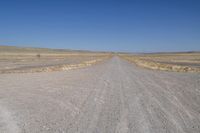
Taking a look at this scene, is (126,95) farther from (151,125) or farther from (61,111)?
(151,125)

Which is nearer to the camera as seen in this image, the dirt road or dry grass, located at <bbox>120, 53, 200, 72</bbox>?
the dirt road

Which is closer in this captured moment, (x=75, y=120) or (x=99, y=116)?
(x=75, y=120)

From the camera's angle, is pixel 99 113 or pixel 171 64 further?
pixel 171 64

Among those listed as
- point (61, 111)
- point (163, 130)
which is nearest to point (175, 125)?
point (163, 130)

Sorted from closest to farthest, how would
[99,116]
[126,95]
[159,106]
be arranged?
[99,116], [159,106], [126,95]

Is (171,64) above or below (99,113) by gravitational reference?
below

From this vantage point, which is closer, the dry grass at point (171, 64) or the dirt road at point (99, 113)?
the dirt road at point (99, 113)

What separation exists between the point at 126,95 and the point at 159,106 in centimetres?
243

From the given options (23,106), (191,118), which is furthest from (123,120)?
(23,106)

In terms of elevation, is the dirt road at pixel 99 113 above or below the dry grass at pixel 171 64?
above

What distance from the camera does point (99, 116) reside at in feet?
23.6

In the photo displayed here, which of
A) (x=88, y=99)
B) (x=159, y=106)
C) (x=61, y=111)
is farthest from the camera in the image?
(x=88, y=99)

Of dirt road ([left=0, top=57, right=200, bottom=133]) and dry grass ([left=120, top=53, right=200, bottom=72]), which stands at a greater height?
dirt road ([left=0, top=57, right=200, bottom=133])

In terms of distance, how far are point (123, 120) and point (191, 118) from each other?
2041 mm
